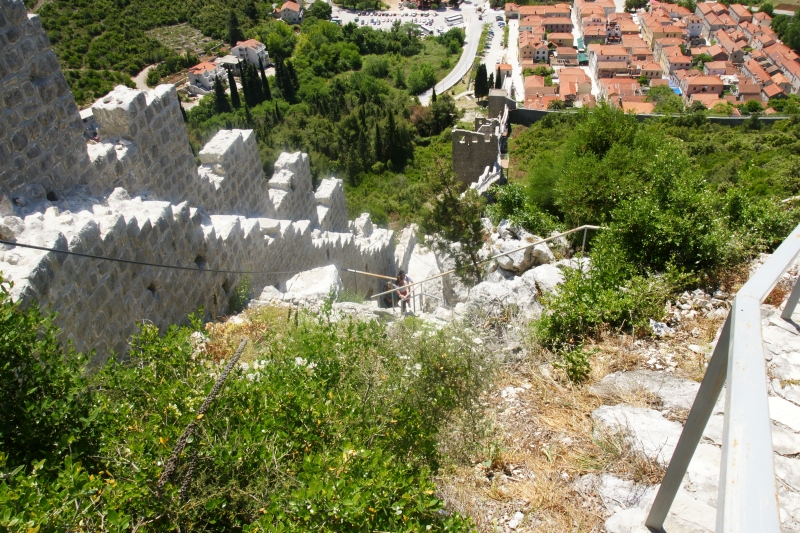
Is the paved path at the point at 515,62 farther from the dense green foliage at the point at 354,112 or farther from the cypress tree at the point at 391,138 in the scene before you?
the cypress tree at the point at 391,138

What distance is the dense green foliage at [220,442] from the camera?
2631mm

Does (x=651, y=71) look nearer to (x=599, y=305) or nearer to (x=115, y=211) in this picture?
(x=599, y=305)

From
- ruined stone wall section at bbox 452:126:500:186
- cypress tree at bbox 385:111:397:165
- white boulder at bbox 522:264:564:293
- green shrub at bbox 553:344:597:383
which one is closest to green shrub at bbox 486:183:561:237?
white boulder at bbox 522:264:564:293

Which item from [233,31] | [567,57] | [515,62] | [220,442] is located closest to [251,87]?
[233,31]

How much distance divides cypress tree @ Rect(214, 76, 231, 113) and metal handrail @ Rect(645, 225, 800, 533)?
56.8 meters

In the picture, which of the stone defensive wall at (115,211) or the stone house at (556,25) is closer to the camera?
the stone defensive wall at (115,211)

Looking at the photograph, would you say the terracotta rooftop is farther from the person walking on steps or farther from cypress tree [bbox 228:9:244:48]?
the person walking on steps

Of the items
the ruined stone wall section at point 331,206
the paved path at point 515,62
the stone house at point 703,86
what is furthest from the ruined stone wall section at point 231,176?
the stone house at point 703,86

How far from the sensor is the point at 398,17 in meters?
87.3

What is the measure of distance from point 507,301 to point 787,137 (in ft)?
122

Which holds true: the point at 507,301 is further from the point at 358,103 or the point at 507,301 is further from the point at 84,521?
the point at 358,103

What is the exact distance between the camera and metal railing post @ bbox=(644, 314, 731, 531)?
2.20 metres

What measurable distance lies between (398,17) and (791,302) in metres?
92.0

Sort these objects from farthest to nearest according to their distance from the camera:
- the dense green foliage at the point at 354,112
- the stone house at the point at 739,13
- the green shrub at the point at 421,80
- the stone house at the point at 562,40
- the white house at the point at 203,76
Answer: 1. the stone house at the point at 739,13
2. the stone house at the point at 562,40
3. the green shrub at the point at 421,80
4. the white house at the point at 203,76
5. the dense green foliage at the point at 354,112
